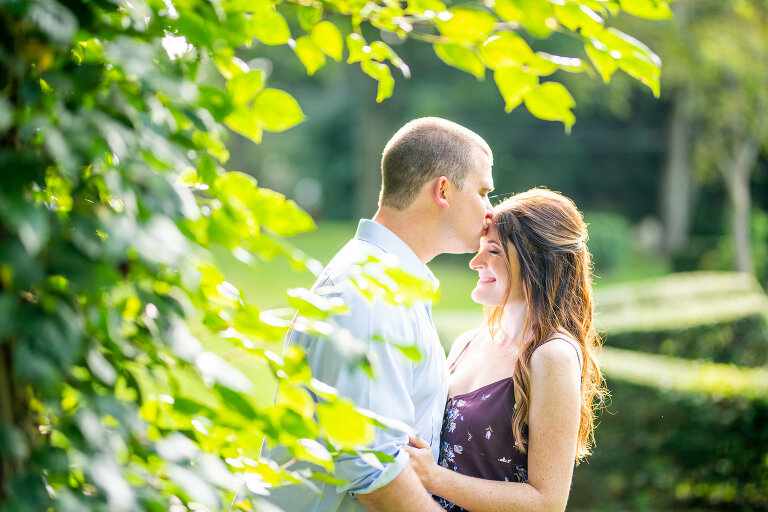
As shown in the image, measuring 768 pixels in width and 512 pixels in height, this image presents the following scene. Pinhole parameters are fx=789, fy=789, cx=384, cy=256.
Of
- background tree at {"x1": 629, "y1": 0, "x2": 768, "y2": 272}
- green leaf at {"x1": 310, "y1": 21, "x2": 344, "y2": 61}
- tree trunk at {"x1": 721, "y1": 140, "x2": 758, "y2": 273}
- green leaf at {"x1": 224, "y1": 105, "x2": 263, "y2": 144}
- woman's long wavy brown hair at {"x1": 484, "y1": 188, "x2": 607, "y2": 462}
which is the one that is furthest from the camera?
tree trunk at {"x1": 721, "y1": 140, "x2": 758, "y2": 273}

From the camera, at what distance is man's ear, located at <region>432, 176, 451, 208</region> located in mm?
2770

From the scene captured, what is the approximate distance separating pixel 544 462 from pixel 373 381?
0.79 metres

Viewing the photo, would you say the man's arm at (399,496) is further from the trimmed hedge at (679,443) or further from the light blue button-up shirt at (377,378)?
the trimmed hedge at (679,443)

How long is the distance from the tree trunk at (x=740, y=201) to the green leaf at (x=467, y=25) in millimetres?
19248

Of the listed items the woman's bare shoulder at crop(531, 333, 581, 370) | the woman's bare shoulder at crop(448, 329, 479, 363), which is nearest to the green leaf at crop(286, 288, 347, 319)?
the woman's bare shoulder at crop(531, 333, 581, 370)

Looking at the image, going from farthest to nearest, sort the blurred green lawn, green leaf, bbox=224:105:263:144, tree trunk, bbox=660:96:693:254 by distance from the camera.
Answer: tree trunk, bbox=660:96:693:254 < the blurred green lawn < green leaf, bbox=224:105:263:144

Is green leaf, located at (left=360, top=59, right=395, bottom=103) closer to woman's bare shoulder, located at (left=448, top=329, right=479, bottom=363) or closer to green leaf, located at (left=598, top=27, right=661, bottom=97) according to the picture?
green leaf, located at (left=598, top=27, right=661, bottom=97)

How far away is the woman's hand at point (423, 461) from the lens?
252 centimetres

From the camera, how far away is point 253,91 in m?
1.33

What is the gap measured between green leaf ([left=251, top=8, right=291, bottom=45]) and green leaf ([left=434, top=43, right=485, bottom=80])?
298 millimetres

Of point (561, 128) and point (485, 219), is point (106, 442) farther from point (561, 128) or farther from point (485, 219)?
point (561, 128)

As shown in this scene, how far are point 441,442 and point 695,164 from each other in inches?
888

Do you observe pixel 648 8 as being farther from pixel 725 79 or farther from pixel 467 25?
pixel 725 79

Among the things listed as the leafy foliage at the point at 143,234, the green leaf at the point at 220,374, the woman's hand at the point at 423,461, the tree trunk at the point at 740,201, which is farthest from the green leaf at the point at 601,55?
the tree trunk at the point at 740,201
